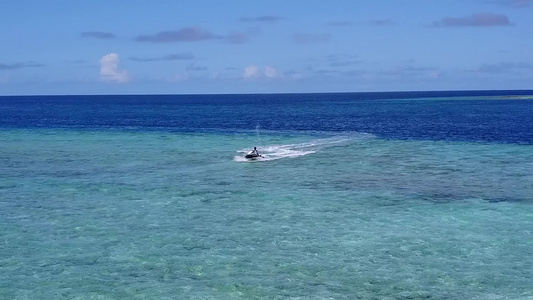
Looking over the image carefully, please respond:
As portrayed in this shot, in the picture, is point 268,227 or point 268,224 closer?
point 268,227

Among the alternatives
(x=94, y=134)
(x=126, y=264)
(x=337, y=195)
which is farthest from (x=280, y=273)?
(x=94, y=134)

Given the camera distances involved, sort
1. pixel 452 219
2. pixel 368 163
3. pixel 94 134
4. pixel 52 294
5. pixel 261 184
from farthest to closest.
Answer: pixel 94 134 → pixel 368 163 → pixel 261 184 → pixel 452 219 → pixel 52 294

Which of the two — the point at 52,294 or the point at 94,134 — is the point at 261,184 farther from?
the point at 94,134

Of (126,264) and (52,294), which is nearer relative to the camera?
(52,294)
